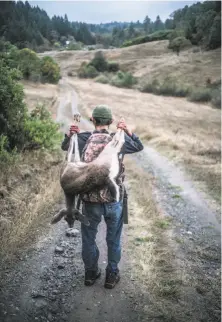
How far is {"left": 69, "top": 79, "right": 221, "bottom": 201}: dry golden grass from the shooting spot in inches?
509

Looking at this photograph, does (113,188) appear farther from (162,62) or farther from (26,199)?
(162,62)

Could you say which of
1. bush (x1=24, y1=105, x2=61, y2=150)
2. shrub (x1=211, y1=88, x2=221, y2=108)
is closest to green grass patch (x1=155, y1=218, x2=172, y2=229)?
bush (x1=24, y1=105, x2=61, y2=150)

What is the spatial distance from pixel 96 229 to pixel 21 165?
13.4 ft

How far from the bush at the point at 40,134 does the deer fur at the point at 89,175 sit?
16.3 ft

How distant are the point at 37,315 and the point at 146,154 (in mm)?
11940

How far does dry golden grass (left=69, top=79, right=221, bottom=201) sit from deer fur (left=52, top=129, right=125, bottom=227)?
0.92 meters

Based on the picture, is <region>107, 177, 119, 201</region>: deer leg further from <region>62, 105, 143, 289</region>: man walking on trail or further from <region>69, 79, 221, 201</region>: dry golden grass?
<region>69, 79, 221, 201</region>: dry golden grass

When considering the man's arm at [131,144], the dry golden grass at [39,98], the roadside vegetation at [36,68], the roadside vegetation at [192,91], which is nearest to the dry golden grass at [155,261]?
the man's arm at [131,144]

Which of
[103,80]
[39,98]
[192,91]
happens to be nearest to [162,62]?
[103,80]

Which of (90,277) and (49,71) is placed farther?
(49,71)

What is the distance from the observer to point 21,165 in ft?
26.5

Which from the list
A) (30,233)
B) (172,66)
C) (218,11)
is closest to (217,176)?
(30,233)

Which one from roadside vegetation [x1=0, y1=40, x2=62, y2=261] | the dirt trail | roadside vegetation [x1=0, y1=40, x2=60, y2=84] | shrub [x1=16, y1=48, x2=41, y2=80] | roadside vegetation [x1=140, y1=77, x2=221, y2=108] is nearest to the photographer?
the dirt trail

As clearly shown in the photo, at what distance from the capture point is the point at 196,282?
213 inches
